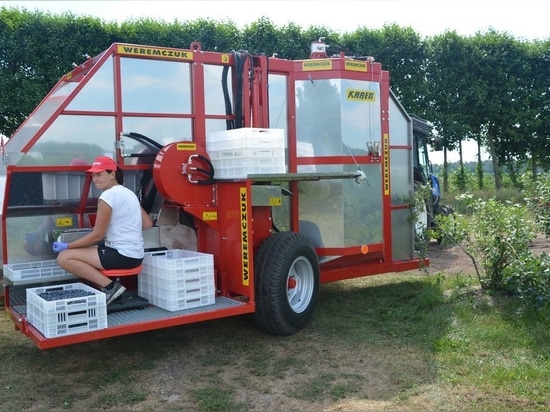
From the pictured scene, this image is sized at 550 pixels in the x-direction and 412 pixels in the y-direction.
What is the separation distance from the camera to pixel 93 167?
16.9ft

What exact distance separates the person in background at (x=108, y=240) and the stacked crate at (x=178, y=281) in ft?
0.74

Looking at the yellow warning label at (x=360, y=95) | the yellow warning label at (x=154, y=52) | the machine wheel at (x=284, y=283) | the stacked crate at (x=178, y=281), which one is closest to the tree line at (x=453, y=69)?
the yellow warning label at (x=360, y=95)

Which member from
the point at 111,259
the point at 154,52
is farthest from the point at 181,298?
Answer: the point at 154,52

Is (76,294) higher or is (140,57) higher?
(140,57)

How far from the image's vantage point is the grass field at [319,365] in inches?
176

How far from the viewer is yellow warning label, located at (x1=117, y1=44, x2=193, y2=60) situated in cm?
557

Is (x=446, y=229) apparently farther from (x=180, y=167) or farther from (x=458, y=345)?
(x=180, y=167)

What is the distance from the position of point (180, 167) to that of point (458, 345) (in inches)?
119

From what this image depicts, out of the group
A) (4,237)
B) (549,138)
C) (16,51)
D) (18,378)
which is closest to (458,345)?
(18,378)

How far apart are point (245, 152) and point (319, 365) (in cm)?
202

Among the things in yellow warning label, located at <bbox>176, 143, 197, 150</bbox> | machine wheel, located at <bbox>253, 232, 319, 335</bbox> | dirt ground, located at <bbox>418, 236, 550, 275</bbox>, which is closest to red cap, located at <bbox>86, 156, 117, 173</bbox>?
yellow warning label, located at <bbox>176, 143, 197, 150</bbox>

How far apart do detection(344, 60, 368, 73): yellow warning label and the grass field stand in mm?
2702

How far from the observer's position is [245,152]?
559cm

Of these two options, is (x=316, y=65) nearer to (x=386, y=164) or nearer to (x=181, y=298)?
(x=386, y=164)
